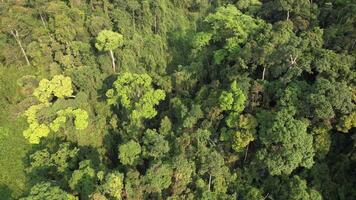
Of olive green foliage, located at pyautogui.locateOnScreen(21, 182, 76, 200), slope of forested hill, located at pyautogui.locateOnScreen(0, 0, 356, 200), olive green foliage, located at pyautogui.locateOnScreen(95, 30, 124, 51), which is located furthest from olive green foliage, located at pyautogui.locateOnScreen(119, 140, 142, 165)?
olive green foliage, located at pyautogui.locateOnScreen(95, 30, 124, 51)

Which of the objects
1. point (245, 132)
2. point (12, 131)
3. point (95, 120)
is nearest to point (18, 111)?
point (12, 131)

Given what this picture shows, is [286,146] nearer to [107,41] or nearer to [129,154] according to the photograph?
[129,154]

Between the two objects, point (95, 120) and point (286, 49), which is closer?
point (286, 49)

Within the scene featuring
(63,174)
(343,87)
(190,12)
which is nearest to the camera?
(343,87)

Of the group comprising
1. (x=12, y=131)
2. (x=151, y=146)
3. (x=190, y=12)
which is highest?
(x=190, y=12)

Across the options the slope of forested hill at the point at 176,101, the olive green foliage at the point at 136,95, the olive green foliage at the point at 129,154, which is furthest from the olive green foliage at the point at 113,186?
the olive green foliage at the point at 136,95

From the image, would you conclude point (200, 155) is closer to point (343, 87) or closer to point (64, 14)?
point (343, 87)

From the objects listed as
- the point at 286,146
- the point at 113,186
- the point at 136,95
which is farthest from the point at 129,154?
the point at 286,146

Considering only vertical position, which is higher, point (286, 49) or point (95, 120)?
point (286, 49)

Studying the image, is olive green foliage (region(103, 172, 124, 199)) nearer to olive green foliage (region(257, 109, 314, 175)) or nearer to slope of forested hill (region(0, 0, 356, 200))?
slope of forested hill (region(0, 0, 356, 200))
